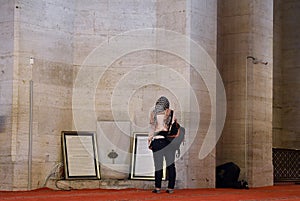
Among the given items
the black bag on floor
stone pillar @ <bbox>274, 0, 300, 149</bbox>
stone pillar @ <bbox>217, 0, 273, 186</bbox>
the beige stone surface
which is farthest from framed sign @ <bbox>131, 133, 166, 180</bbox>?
stone pillar @ <bbox>274, 0, 300, 149</bbox>

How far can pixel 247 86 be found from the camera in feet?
51.1

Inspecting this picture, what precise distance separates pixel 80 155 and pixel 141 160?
1.28m

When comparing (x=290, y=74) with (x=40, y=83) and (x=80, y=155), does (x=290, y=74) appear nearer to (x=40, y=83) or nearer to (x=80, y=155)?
A: (x=80, y=155)

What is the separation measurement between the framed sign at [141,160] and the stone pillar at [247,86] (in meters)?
2.54

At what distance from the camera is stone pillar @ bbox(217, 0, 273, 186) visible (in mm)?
15578

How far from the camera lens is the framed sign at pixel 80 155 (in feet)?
43.8

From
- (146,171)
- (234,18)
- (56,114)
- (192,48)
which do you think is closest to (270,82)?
(234,18)

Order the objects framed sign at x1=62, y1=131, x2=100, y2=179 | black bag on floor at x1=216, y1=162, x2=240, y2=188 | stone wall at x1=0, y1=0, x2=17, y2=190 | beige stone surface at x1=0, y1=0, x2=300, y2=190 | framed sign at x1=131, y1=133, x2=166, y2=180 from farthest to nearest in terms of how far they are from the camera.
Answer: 1. black bag on floor at x1=216, y1=162, x2=240, y2=188
2. framed sign at x1=131, y1=133, x2=166, y2=180
3. framed sign at x1=62, y1=131, x2=100, y2=179
4. beige stone surface at x1=0, y1=0, x2=300, y2=190
5. stone wall at x1=0, y1=0, x2=17, y2=190

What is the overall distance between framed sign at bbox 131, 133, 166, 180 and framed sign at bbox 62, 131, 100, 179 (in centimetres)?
79

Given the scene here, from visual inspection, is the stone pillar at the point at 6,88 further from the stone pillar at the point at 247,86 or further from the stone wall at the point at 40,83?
the stone pillar at the point at 247,86

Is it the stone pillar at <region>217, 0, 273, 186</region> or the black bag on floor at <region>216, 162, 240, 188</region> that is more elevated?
the stone pillar at <region>217, 0, 273, 186</region>

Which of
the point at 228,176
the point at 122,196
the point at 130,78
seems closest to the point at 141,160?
the point at 130,78

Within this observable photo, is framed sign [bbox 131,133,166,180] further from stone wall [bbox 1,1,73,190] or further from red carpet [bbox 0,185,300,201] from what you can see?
stone wall [bbox 1,1,73,190]

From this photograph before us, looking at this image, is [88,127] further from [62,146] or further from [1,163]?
[1,163]
